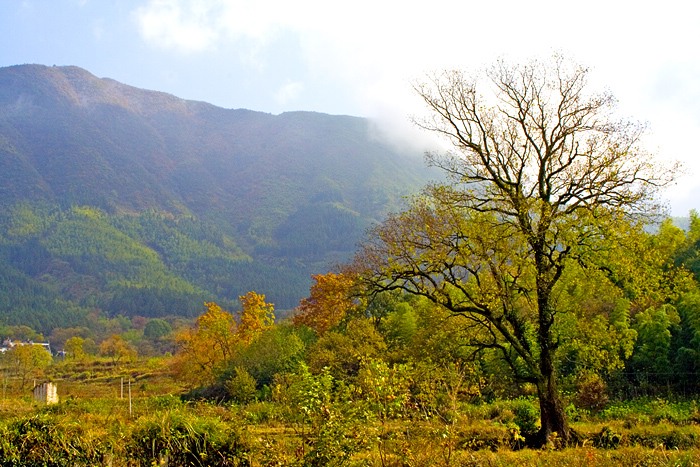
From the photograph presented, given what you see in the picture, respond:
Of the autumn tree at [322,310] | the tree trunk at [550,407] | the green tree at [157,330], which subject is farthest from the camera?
the green tree at [157,330]

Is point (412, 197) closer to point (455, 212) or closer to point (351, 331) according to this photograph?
point (455, 212)

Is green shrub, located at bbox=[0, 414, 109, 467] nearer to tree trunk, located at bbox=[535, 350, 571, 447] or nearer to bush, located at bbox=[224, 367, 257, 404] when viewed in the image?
tree trunk, located at bbox=[535, 350, 571, 447]

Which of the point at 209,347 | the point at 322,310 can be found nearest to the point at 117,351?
the point at 209,347

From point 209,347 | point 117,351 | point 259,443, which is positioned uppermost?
point 259,443

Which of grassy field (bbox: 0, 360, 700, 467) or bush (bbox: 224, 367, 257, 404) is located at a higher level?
grassy field (bbox: 0, 360, 700, 467)

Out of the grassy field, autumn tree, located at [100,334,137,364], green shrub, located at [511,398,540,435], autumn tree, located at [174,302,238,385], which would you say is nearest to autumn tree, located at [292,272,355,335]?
autumn tree, located at [174,302,238,385]

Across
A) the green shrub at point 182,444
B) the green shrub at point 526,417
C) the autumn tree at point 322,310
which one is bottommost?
the green shrub at point 526,417

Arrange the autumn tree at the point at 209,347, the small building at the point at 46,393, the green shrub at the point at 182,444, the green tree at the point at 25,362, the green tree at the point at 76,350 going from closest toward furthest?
1. the green shrub at the point at 182,444
2. the small building at the point at 46,393
3. the autumn tree at the point at 209,347
4. the green tree at the point at 25,362
5. the green tree at the point at 76,350

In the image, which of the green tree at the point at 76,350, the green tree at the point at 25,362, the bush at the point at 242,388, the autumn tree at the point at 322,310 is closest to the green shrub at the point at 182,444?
the bush at the point at 242,388

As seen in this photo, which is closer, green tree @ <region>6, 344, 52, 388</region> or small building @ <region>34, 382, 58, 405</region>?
small building @ <region>34, 382, 58, 405</region>

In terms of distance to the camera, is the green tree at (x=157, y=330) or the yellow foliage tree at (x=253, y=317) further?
the green tree at (x=157, y=330)

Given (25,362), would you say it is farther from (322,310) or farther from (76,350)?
(322,310)

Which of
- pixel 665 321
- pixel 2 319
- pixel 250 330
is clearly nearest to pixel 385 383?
pixel 665 321

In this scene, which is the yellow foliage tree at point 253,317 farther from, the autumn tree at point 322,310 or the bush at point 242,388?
the bush at point 242,388
